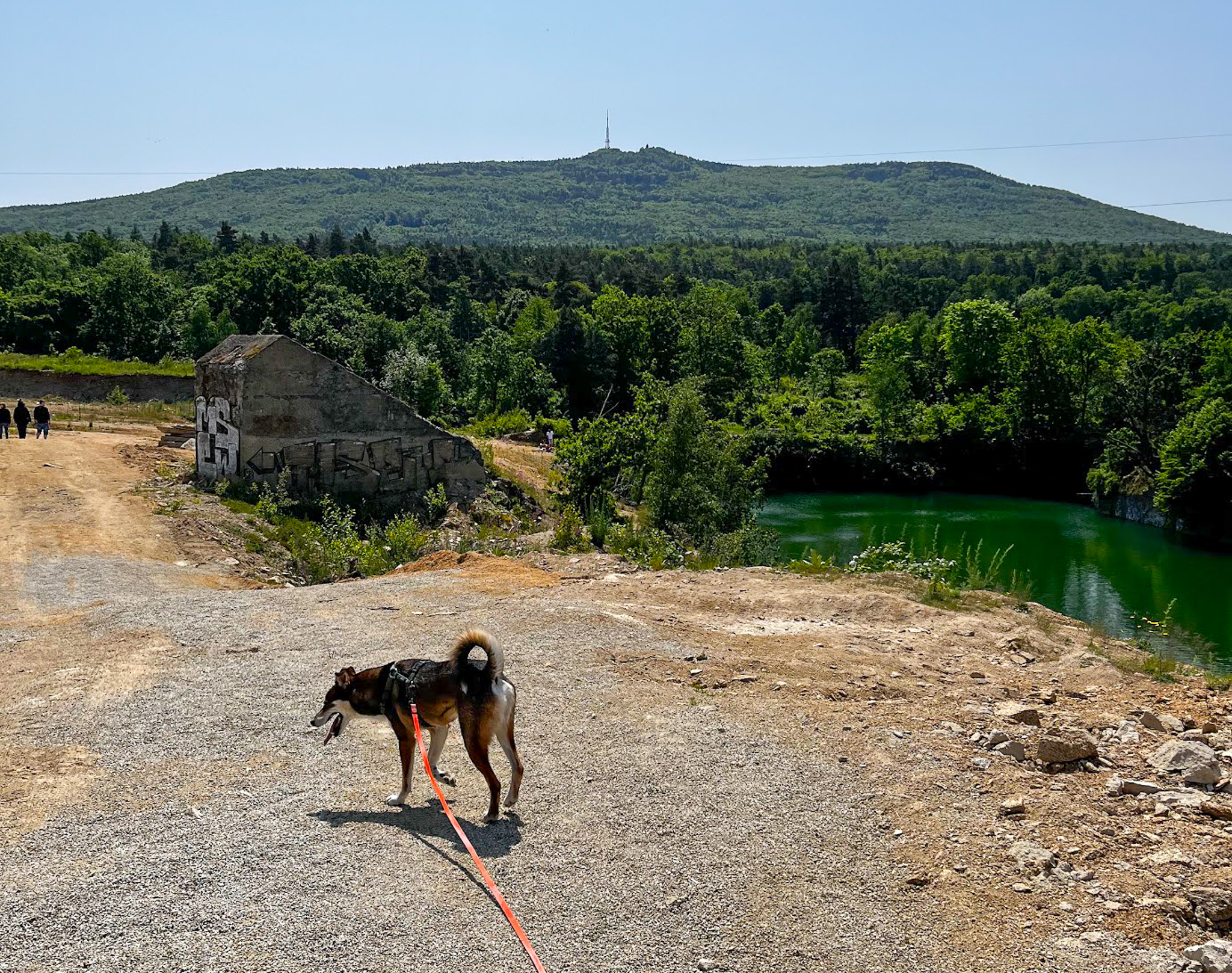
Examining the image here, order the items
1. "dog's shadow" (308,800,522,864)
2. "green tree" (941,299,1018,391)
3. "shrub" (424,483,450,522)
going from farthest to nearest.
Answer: "green tree" (941,299,1018,391), "shrub" (424,483,450,522), "dog's shadow" (308,800,522,864)

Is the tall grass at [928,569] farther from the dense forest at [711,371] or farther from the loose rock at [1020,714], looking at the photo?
the dense forest at [711,371]

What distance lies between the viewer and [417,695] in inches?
306

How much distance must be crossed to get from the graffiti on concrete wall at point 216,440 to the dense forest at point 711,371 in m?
9.15

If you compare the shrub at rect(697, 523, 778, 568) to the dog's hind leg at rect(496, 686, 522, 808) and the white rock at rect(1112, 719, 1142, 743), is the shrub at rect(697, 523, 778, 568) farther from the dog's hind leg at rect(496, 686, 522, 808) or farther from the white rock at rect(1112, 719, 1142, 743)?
the dog's hind leg at rect(496, 686, 522, 808)

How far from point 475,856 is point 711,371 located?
54.8 m

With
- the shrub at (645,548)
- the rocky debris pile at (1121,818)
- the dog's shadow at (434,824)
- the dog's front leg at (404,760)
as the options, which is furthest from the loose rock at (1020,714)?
the shrub at (645,548)

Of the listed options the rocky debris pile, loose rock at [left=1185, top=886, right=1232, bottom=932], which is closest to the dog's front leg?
the rocky debris pile

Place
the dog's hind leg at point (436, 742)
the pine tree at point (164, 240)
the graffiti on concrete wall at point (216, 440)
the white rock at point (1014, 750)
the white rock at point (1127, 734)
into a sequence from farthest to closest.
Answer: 1. the pine tree at point (164, 240)
2. the graffiti on concrete wall at point (216, 440)
3. the white rock at point (1127, 734)
4. the white rock at point (1014, 750)
5. the dog's hind leg at point (436, 742)

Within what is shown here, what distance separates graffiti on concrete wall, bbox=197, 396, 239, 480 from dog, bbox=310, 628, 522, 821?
628 inches

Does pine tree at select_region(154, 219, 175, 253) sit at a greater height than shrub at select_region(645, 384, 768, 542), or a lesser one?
greater

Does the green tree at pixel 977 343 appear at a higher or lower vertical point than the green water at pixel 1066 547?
higher

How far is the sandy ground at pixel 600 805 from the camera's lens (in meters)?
6.29

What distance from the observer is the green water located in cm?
2853

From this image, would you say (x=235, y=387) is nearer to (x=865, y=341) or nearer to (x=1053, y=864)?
(x=1053, y=864)
